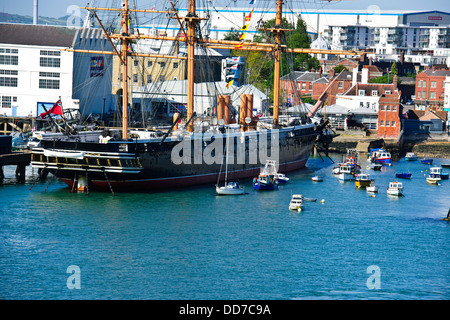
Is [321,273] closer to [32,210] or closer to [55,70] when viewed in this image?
[32,210]

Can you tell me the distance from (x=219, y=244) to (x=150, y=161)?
50.8 feet

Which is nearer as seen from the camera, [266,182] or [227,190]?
[227,190]

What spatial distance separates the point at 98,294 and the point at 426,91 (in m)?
85.7

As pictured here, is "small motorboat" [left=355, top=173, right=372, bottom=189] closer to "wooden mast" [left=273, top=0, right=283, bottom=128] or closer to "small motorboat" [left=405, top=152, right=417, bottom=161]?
"wooden mast" [left=273, top=0, right=283, bottom=128]

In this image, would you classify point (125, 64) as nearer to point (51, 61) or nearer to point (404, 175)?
point (51, 61)

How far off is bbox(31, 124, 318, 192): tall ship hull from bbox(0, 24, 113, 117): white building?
79.5 feet

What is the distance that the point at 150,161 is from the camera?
54.2 m

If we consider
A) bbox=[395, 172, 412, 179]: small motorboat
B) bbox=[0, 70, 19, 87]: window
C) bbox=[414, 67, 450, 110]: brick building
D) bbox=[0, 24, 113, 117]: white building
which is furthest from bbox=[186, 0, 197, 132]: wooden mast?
bbox=[414, 67, 450, 110]: brick building

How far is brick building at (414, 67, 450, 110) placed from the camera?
106625 millimetres

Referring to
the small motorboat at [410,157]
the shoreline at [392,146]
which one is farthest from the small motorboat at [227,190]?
the shoreline at [392,146]
